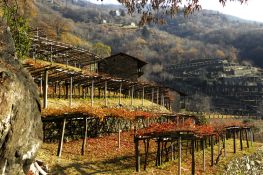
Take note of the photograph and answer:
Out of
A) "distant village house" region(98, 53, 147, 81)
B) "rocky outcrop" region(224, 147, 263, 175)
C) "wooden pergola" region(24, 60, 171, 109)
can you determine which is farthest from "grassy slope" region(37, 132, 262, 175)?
"distant village house" region(98, 53, 147, 81)

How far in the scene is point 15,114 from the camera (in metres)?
10.8

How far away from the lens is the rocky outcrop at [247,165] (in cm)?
2898

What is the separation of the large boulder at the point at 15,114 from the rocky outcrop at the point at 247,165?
59.8ft

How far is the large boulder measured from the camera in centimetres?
1039

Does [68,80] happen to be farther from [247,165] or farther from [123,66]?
[123,66]

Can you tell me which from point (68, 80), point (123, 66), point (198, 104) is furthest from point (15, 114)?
point (198, 104)

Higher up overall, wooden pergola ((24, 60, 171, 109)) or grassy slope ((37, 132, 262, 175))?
wooden pergola ((24, 60, 171, 109))

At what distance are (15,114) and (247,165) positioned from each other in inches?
1043

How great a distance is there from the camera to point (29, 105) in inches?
472

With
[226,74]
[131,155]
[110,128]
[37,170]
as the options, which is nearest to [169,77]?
[226,74]

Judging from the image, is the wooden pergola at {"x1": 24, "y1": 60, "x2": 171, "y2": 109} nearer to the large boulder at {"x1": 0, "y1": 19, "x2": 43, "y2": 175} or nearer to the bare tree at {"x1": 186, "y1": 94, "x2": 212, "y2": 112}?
the large boulder at {"x1": 0, "y1": 19, "x2": 43, "y2": 175}

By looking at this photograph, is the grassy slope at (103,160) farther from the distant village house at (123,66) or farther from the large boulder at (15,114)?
the distant village house at (123,66)

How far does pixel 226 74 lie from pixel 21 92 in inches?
4978

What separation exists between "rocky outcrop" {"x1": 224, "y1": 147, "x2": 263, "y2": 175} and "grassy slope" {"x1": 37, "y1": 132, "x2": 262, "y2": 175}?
0.61 m
